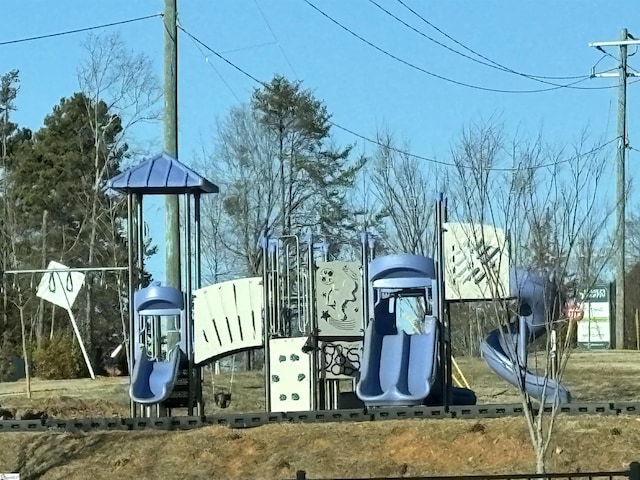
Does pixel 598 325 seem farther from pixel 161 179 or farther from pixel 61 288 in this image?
pixel 161 179

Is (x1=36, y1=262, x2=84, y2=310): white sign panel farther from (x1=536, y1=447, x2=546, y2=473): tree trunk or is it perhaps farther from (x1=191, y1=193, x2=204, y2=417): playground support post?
(x1=536, y1=447, x2=546, y2=473): tree trunk

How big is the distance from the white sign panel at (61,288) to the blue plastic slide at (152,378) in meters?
8.69

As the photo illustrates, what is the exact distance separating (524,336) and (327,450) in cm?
266

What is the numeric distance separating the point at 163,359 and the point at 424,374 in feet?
15.3

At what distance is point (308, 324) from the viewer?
57.3 feet

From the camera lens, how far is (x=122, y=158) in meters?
46.8

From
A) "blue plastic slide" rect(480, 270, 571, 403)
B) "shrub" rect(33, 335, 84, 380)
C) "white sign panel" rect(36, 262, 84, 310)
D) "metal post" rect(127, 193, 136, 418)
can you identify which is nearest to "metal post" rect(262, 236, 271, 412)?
"metal post" rect(127, 193, 136, 418)

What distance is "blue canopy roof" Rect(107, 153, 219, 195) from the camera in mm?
17125

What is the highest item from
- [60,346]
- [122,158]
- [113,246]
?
[122,158]

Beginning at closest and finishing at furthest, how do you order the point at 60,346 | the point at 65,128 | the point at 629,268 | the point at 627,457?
the point at 627,457 < the point at 60,346 < the point at 629,268 < the point at 65,128

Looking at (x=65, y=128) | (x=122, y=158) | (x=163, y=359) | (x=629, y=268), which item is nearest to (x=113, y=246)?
(x=122, y=158)

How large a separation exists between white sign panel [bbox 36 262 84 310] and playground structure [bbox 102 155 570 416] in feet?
25.4

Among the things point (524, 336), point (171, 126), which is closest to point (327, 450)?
point (524, 336)

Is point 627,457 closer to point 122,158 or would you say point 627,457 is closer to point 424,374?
point 424,374
